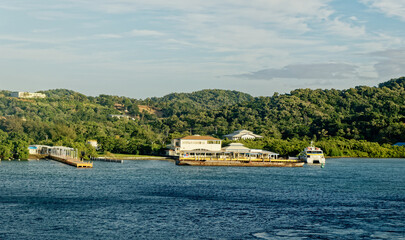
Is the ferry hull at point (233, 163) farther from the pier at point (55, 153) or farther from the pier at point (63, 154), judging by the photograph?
the pier at point (55, 153)

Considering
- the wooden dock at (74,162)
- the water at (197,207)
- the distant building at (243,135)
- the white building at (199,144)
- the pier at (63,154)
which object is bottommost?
the water at (197,207)

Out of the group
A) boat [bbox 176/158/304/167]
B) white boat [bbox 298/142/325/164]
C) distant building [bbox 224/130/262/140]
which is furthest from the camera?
distant building [bbox 224/130/262/140]

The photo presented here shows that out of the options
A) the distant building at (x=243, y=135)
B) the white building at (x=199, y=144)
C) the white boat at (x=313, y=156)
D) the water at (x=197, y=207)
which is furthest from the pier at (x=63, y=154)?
the distant building at (x=243, y=135)

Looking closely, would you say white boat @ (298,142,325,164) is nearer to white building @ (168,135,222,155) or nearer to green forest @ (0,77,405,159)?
green forest @ (0,77,405,159)

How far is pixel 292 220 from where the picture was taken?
130 feet

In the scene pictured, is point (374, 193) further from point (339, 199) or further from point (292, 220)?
point (292, 220)

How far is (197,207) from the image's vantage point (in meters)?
45.6

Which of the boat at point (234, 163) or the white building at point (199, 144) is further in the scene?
the white building at point (199, 144)

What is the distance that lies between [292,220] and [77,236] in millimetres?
16157

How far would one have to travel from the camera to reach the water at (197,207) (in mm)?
35219

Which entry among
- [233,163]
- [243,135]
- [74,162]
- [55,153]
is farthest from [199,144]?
[243,135]

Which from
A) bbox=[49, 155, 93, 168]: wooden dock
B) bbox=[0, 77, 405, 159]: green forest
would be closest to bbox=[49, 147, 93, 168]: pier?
bbox=[49, 155, 93, 168]: wooden dock

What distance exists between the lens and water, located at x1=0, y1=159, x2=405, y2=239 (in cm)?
Result: 3522

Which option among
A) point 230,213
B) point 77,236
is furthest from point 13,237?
point 230,213
